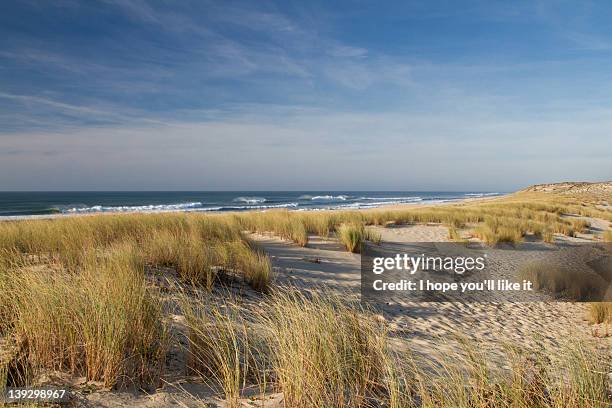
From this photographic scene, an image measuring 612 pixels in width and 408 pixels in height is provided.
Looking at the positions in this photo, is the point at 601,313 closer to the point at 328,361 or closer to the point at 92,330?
the point at 328,361

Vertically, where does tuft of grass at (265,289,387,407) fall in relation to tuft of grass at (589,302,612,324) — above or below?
above

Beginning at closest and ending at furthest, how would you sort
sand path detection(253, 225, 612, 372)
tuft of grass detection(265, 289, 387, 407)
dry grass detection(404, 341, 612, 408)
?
1. dry grass detection(404, 341, 612, 408)
2. tuft of grass detection(265, 289, 387, 407)
3. sand path detection(253, 225, 612, 372)

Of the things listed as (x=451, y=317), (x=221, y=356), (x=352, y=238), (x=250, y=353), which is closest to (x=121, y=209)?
(x=352, y=238)

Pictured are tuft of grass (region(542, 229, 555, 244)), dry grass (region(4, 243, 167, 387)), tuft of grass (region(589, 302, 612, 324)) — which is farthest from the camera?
tuft of grass (region(542, 229, 555, 244))

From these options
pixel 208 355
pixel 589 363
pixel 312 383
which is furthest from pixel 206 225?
pixel 589 363

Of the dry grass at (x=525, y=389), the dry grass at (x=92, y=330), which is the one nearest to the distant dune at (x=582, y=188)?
the dry grass at (x=525, y=389)

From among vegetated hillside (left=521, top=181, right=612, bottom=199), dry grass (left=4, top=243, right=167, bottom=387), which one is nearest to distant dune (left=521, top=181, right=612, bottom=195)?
vegetated hillside (left=521, top=181, right=612, bottom=199)

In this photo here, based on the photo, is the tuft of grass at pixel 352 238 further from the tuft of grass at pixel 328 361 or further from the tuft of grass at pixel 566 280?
the tuft of grass at pixel 328 361

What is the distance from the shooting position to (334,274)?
8367 mm

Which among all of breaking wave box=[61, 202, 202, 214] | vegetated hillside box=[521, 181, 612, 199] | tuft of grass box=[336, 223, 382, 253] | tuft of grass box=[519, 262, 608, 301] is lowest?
tuft of grass box=[519, 262, 608, 301]

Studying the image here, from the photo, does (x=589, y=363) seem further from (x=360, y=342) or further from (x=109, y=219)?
(x=109, y=219)

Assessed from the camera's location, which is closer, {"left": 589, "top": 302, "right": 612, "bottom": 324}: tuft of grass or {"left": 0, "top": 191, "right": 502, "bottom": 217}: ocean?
{"left": 589, "top": 302, "right": 612, "bottom": 324}: tuft of grass

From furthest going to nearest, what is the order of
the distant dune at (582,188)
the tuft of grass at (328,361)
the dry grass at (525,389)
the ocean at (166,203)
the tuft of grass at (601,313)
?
the distant dune at (582,188)
the ocean at (166,203)
the tuft of grass at (601,313)
the tuft of grass at (328,361)
the dry grass at (525,389)

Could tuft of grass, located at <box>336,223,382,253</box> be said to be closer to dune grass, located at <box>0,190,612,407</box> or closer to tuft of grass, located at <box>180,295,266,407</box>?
dune grass, located at <box>0,190,612,407</box>
